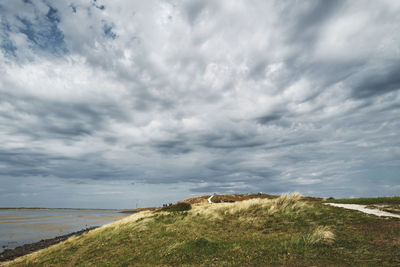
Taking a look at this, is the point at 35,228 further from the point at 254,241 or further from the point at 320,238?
the point at 320,238

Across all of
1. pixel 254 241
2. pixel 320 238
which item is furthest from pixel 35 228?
pixel 320 238

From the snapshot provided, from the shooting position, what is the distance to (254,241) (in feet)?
44.1

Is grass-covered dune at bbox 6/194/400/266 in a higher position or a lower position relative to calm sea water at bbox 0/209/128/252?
higher

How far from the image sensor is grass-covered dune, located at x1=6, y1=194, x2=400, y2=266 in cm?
1040

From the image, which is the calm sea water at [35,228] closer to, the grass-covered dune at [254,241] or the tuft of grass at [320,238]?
the grass-covered dune at [254,241]

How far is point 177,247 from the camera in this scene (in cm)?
1365

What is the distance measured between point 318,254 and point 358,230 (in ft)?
17.7

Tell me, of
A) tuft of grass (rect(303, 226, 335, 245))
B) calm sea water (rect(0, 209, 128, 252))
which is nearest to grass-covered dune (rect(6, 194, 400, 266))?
tuft of grass (rect(303, 226, 335, 245))

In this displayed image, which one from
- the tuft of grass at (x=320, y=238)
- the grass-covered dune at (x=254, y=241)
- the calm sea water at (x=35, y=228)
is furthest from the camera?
the calm sea water at (x=35, y=228)

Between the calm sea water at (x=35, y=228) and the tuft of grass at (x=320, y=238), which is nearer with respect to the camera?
the tuft of grass at (x=320, y=238)

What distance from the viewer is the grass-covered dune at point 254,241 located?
409 inches

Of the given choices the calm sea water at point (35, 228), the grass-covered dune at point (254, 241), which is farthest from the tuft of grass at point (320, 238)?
the calm sea water at point (35, 228)

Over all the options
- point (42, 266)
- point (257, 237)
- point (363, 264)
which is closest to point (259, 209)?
point (257, 237)

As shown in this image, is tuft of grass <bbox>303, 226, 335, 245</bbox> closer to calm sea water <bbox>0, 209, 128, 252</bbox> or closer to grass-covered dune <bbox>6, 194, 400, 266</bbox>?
grass-covered dune <bbox>6, 194, 400, 266</bbox>
